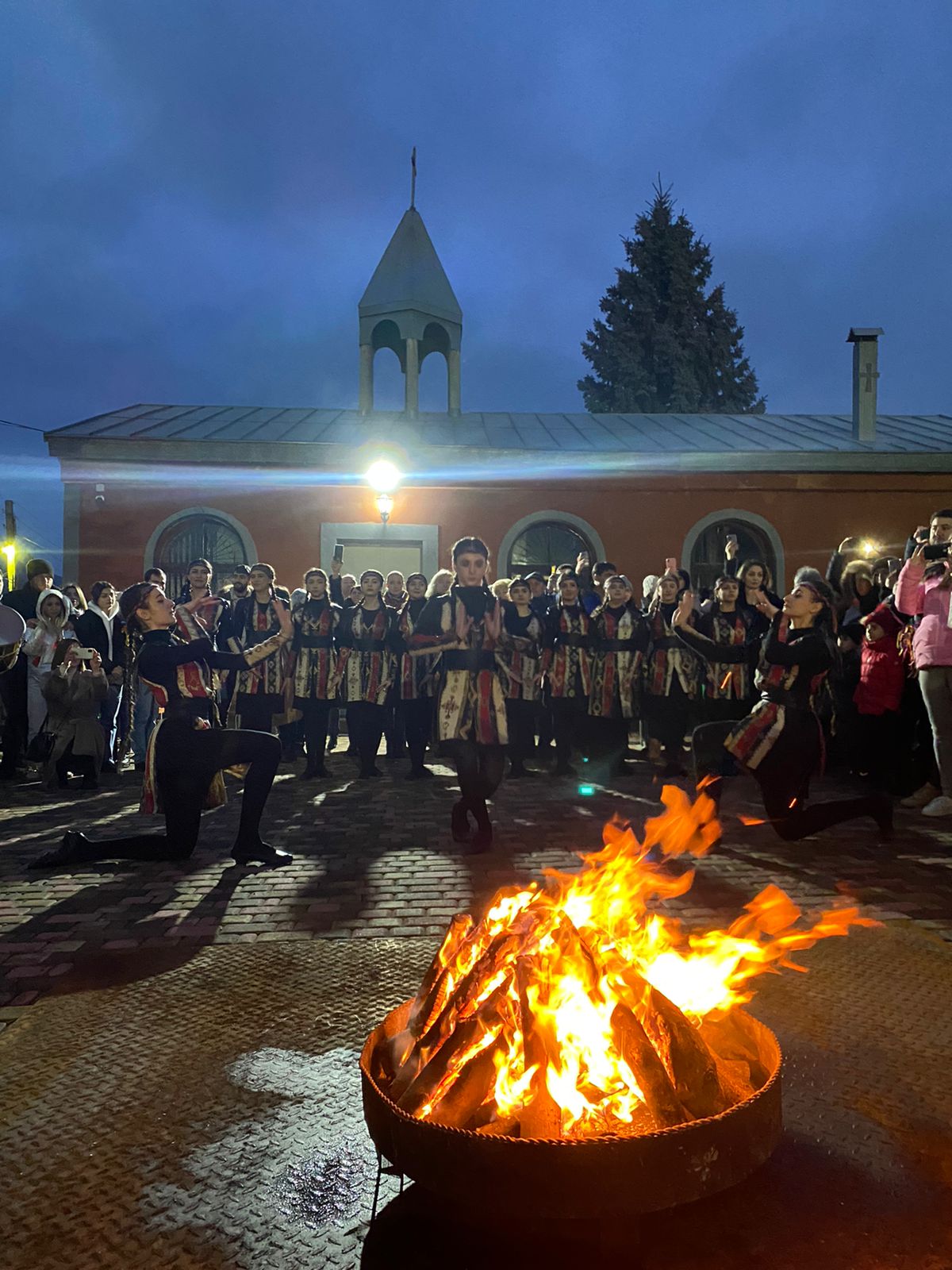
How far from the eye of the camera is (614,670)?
979 cm

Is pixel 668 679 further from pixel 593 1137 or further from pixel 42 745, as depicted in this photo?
pixel 593 1137

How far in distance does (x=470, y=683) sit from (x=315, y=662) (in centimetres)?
390

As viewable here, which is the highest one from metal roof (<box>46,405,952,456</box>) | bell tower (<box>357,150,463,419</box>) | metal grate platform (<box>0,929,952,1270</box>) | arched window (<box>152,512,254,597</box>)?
bell tower (<box>357,150,463,419</box>)

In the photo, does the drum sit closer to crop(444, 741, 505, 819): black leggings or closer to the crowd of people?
the crowd of people

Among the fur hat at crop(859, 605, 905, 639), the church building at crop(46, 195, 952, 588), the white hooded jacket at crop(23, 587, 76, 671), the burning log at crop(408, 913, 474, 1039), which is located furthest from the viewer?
the church building at crop(46, 195, 952, 588)

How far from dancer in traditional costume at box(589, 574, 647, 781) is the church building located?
8385mm

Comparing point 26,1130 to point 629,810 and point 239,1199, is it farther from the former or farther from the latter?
point 629,810

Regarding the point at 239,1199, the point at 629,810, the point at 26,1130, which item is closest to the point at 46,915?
the point at 26,1130

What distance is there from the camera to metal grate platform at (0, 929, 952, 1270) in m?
2.15

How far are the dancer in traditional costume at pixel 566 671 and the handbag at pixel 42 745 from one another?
16.9 ft

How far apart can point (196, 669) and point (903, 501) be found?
686 inches

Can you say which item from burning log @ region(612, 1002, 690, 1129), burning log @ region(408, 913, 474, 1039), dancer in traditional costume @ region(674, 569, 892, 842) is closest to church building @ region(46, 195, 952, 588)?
dancer in traditional costume @ region(674, 569, 892, 842)

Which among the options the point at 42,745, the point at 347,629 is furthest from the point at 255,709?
the point at 42,745

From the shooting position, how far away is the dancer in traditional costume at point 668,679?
383 inches
